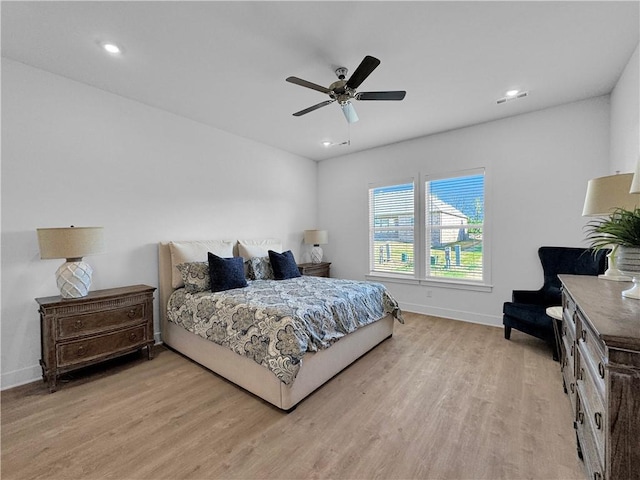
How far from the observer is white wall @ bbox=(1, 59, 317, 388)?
2.48m

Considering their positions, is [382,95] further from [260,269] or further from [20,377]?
[20,377]

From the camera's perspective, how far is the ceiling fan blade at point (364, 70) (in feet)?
6.19

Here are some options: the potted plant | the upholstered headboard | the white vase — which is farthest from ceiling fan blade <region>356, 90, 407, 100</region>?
the upholstered headboard

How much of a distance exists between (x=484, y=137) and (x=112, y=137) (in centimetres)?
466

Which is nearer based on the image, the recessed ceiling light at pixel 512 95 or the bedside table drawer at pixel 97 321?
the bedside table drawer at pixel 97 321

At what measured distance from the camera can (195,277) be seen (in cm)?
320

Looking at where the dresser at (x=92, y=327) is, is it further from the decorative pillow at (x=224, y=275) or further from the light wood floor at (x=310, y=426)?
the decorative pillow at (x=224, y=275)

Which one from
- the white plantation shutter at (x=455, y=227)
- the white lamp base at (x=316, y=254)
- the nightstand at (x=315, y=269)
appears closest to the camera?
the white plantation shutter at (x=455, y=227)

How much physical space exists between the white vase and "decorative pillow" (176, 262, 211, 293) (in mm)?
3399

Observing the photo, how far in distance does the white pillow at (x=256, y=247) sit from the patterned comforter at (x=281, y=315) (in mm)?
741

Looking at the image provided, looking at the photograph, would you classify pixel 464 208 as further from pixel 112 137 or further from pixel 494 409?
pixel 112 137

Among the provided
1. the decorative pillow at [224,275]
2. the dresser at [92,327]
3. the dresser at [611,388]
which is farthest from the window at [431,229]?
the dresser at [92,327]

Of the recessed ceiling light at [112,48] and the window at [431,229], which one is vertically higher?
the recessed ceiling light at [112,48]

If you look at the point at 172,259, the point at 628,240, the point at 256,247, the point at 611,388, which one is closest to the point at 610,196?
the point at 628,240
